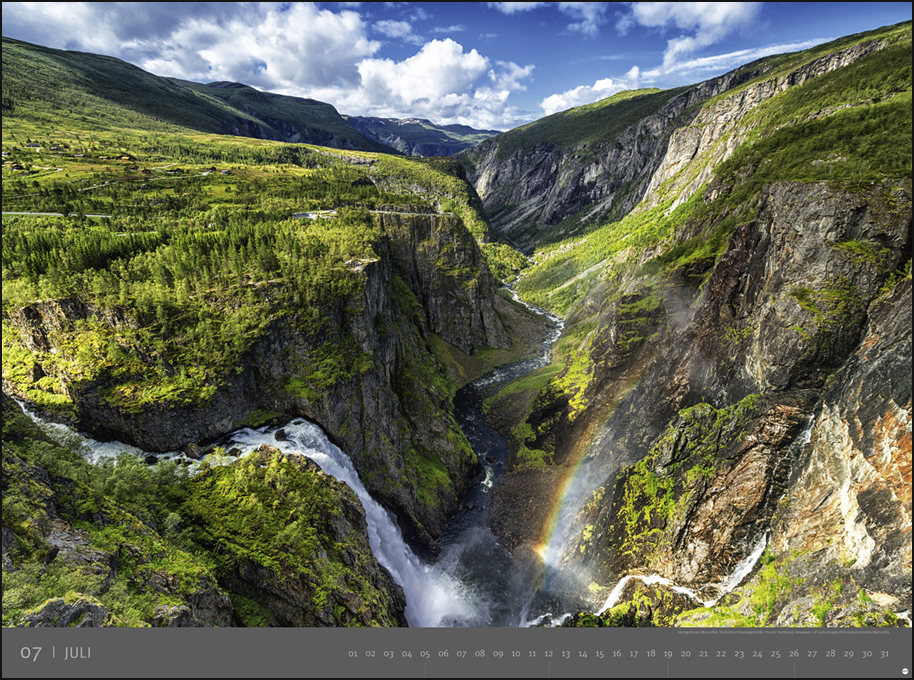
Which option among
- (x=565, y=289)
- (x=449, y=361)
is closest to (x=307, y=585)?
(x=449, y=361)

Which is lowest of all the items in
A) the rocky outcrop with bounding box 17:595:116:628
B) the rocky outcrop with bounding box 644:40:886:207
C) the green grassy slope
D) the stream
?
the stream

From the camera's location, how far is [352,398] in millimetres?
49188

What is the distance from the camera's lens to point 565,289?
146750 mm

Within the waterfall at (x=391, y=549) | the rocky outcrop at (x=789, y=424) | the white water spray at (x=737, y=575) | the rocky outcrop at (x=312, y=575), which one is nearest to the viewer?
the rocky outcrop at (x=789, y=424)

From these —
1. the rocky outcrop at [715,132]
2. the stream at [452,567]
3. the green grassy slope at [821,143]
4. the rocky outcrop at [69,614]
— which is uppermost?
the rocky outcrop at [715,132]

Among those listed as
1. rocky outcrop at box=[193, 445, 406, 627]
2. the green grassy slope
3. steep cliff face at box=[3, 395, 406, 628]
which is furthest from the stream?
the green grassy slope

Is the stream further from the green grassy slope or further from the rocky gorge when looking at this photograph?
the green grassy slope

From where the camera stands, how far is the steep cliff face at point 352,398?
36.5m

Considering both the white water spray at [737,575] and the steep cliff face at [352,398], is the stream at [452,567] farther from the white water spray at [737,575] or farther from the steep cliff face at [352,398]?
the white water spray at [737,575]

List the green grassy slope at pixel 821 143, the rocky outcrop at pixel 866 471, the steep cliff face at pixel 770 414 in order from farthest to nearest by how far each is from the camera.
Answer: the green grassy slope at pixel 821 143 → the steep cliff face at pixel 770 414 → the rocky outcrop at pixel 866 471

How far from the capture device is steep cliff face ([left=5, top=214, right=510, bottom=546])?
36469 millimetres

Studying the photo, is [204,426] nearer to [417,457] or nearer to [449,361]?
[417,457]

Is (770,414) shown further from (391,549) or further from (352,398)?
(352,398)

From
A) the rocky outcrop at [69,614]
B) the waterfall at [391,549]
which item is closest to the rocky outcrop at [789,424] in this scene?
the waterfall at [391,549]
